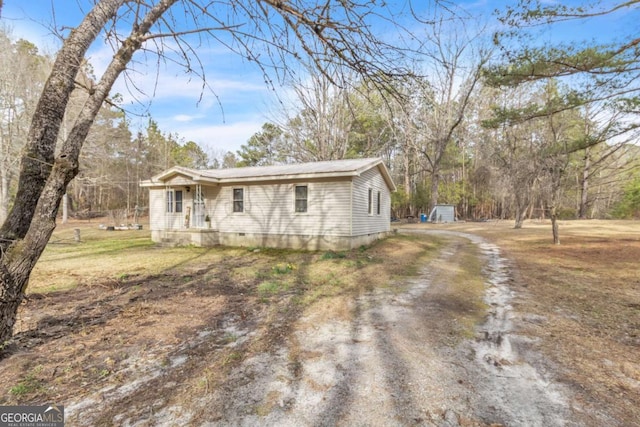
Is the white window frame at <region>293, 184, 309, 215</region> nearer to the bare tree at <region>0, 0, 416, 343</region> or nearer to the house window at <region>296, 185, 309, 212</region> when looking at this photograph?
the house window at <region>296, 185, 309, 212</region>

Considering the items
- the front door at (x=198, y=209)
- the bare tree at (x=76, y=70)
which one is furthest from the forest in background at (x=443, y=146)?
the front door at (x=198, y=209)

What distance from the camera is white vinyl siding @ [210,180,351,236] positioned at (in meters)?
11.9

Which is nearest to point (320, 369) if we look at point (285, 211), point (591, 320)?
point (591, 320)

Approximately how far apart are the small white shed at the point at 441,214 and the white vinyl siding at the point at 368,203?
44.8 feet

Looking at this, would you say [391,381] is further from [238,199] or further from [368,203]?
[238,199]

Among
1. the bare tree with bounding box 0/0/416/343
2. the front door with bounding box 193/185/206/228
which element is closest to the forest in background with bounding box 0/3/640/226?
the bare tree with bounding box 0/0/416/343

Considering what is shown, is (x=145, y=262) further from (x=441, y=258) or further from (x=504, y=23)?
(x=504, y=23)

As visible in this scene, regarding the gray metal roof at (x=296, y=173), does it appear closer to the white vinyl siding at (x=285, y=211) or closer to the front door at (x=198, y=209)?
the white vinyl siding at (x=285, y=211)

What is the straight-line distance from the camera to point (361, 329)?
417 centimetres

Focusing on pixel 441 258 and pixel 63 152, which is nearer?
pixel 63 152

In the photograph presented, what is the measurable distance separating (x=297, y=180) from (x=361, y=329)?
29.6 feet

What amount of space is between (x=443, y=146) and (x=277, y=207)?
19.3 metres

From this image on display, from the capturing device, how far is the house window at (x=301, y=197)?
12594 millimetres

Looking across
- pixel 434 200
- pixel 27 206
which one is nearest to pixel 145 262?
pixel 27 206
